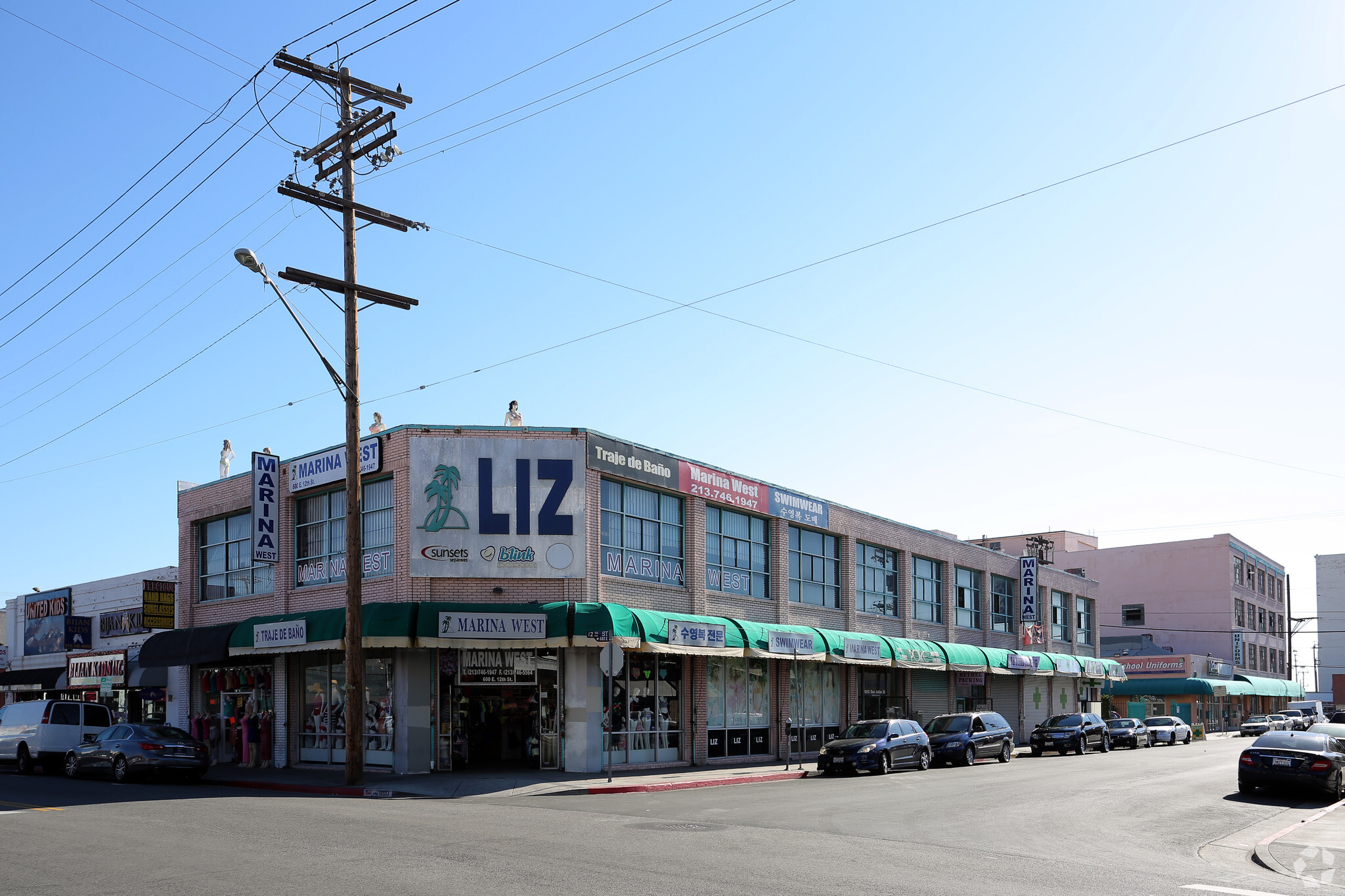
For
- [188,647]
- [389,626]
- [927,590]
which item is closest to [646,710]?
[389,626]

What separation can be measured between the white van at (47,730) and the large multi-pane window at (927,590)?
26.4m

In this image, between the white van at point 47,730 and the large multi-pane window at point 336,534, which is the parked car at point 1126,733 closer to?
the large multi-pane window at point 336,534

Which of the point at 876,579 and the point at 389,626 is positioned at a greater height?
the point at 876,579

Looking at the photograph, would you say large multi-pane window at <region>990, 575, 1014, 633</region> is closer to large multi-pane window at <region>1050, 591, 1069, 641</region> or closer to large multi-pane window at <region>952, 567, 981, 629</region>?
large multi-pane window at <region>952, 567, 981, 629</region>

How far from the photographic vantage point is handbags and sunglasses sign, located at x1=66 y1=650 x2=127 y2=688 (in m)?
37.5

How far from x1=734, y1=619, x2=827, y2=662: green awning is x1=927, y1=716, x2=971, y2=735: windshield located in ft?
11.9

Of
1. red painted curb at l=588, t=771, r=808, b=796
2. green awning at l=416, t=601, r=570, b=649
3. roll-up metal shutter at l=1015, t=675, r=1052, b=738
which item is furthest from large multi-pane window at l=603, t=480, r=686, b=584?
roll-up metal shutter at l=1015, t=675, r=1052, b=738

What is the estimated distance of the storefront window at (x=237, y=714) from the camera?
30000 millimetres

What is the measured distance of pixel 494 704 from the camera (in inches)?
1075

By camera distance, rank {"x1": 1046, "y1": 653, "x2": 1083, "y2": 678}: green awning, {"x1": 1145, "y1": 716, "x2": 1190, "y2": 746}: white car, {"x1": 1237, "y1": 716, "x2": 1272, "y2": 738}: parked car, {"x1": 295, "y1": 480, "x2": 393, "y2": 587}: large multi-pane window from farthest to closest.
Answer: {"x1": 1237, "y1": 716, "x2": 1272, "y2": 738}: parked car → {"x1": 1145, "y1": 716, "x2": 1190, "y2": 746}: white car → {"x1": 1046, "y1": 653, "x2": 1083, "y2": 678}: green awning → {"x1": 295, "y1": 480, "x2": 393, "y2": 587}: large multi-pane window

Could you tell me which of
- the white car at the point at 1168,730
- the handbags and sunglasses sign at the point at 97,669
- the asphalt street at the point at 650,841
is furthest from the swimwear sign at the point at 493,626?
the white car at the point at 1168,730

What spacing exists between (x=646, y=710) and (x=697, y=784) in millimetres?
4231

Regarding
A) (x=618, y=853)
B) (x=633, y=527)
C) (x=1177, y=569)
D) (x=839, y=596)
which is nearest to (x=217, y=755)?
(x=633, y=527)

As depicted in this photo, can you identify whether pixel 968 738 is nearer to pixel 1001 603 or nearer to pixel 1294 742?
pixel 1294 742
